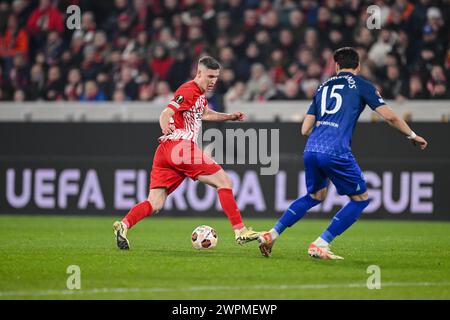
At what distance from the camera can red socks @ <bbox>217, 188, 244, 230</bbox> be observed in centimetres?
1023

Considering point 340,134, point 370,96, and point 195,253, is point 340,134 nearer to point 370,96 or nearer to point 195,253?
point 370,96

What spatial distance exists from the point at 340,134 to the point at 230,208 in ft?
5.37

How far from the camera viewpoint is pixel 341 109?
940 cm

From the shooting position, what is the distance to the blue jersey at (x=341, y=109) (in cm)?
938

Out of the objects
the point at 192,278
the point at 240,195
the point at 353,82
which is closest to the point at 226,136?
the point at 240,195

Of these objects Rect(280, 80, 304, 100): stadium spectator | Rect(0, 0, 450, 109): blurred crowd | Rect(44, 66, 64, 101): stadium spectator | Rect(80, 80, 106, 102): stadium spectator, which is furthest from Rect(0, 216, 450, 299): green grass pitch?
→ Rect(44, 66, 64, 101): stadium spectator

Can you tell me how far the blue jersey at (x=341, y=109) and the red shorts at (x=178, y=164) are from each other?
4.52ft

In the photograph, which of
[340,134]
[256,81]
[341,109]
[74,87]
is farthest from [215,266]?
[74,87]

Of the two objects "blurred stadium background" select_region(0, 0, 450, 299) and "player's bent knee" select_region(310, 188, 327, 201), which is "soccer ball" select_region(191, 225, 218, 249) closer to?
"player's bent knee" select_region(310, 188, 327, 201)

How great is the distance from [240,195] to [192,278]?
8.36 metres

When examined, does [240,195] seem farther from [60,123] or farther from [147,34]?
[147,34]

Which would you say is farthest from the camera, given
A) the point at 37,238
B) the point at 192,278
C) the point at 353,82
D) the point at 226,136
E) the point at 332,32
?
the point at 332,32

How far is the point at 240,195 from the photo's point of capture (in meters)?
16.5

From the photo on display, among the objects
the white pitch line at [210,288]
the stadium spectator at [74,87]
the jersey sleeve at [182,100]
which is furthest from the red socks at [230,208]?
the stadium spectator at [74,87]
